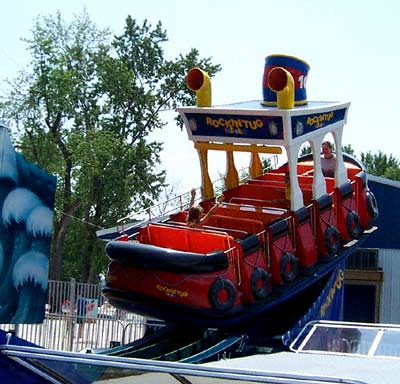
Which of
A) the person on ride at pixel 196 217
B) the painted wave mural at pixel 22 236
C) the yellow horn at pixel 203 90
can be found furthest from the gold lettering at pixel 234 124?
the painted wave mural at pixel 22 236

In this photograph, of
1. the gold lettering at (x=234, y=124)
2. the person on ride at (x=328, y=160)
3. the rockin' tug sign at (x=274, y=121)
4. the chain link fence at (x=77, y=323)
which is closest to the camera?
the rockin' tug sign at (x=274, y=121)

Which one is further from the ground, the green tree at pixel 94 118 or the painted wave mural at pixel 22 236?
the green tree at pixel 94 118

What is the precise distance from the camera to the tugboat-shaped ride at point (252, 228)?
39.5ft

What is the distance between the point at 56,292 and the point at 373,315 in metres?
10.9

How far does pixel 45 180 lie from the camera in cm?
698

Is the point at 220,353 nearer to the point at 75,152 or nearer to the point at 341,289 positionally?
the point at 341,289

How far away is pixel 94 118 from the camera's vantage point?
44812 millimetres

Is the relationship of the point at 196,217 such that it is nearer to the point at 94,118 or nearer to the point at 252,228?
the point at 252,228

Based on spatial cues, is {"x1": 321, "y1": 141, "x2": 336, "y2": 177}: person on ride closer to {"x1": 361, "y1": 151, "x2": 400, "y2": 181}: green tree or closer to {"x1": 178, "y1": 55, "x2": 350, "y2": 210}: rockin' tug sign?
{"x1": 178, "y1": 55, "x2": 350, "y2": 210}: rockin' tug sign

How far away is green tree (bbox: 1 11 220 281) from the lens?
42.4 meters

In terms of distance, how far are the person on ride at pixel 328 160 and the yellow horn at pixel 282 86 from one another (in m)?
2.40

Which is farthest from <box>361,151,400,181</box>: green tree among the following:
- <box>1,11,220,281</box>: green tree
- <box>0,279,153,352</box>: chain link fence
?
<box>0,279,153,352</box>: chain link fence

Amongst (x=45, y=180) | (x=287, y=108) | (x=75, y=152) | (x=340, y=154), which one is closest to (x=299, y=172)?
(x=340, y=154)

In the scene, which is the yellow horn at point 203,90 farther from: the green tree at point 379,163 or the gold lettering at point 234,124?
the green tree at point 379,163
